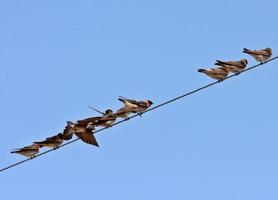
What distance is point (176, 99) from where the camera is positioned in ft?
50.4

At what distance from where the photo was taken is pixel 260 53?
21.4m

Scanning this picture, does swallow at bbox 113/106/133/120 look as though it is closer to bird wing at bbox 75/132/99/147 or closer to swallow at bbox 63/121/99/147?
swallow at bbox 63/121/99/147

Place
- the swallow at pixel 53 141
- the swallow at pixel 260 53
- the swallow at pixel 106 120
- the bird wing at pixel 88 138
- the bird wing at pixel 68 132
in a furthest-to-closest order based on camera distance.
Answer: the swallow at pixel 260 53, the swallow at pixel 53 141, the bird wing at pixel 68 132, the swallow at pixel 106 120, the bird wing at pixel 88 138

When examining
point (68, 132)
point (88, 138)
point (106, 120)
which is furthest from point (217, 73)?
point (88, 138)

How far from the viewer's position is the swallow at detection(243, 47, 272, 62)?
21156 millimetres

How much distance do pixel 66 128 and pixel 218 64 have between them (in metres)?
3.85

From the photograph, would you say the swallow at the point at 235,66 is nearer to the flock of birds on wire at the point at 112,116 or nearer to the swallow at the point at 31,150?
the flock of birds on wire at the point at 112,116

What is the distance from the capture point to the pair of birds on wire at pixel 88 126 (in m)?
17.8

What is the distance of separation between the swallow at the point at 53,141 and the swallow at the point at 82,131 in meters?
0.42

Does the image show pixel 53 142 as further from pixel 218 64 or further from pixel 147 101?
pixel 218 64

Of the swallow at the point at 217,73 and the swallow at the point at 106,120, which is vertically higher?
the swallow at the point at 217,73

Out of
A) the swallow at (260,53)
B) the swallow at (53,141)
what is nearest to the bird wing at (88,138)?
the swallow at (53,141)

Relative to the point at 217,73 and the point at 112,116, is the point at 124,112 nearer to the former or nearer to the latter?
the point at 112,116

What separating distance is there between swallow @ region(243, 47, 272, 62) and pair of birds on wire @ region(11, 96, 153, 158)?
2547mm
